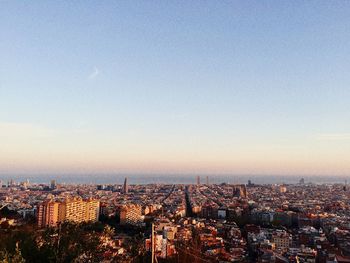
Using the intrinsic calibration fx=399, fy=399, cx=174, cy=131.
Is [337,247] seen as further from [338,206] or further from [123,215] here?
[338,206]

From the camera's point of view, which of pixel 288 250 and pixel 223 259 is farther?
pixel 288 250

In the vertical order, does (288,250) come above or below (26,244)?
below

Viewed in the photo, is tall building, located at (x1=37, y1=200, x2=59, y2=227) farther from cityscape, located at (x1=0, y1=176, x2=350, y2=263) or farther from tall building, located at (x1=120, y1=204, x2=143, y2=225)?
tall building, located at (x1=120, y1=204, x2=143, y2=225)

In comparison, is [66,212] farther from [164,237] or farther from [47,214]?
[164,237]

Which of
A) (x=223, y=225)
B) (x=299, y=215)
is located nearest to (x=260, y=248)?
(x=223, y=225)

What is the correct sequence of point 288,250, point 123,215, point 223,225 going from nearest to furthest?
point 288,250
point 223,225
point 123,215

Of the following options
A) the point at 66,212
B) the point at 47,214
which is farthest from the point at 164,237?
the point at 66,212

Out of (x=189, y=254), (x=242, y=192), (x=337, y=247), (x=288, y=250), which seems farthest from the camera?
(x=242, y=192)

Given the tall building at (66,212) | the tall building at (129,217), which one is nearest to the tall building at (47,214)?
the tall building at (66,212)
